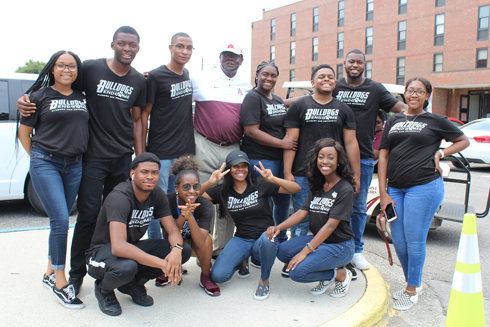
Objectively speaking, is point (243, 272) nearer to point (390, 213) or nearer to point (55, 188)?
point (390, 213)

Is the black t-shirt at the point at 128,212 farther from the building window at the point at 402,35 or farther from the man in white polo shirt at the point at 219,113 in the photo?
the building window at the point at 402,35

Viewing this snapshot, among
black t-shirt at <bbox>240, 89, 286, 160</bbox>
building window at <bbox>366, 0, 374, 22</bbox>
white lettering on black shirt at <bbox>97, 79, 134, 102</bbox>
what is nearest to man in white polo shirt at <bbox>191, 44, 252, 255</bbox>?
black t-shirt at <bbox>240, 89, 286, 160</bbox>

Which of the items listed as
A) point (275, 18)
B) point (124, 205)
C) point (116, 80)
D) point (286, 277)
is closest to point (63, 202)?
point (124, 205)

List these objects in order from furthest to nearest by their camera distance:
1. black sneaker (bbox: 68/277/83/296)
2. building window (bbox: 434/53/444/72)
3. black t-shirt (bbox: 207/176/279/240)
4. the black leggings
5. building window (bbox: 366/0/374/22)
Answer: building window (bbox: 366/0/374/22) → building window (bbox: 434/53/444/72) → black t-shirt (bbox: 207/176/279/240) → black sneaker (bbox: 68/277/83/296) → the black leggings

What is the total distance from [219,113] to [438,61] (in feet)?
109

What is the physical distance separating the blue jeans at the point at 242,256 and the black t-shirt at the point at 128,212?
→ 677 mm

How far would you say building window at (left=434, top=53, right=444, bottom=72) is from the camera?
31.6 metres

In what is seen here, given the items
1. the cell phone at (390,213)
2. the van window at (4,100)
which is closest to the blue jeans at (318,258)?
the cell phone at (390,213)

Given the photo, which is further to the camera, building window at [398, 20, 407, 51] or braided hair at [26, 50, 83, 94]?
building window at [398, 20, 407, 51]

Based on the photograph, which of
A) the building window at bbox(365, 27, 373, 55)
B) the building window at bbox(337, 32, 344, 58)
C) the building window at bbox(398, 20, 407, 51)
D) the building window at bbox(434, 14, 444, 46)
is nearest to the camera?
the building window at bbox(434, 14, 444, 46)

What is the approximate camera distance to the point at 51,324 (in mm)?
2795

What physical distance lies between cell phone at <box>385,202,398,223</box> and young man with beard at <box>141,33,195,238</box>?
79.1 inches

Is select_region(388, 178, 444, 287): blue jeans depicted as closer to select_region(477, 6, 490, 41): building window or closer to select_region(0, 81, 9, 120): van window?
select_region(0, 81, 9, 120): van window

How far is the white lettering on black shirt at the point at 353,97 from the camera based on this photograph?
13.1 feet
